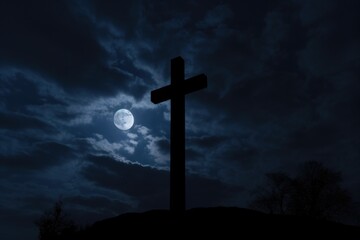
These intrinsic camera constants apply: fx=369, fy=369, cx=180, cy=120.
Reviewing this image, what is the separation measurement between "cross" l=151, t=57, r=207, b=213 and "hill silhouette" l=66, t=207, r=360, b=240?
0.45m

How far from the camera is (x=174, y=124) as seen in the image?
882 centimetres

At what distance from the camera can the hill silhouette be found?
6.86m

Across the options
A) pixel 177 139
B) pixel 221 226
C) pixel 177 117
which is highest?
pixel 177 117

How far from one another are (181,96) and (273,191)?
25.8 meters

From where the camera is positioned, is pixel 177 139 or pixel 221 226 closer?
pixel 221 226

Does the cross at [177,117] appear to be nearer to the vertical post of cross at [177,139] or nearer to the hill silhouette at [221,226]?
the vertical post of cross at [177,139]

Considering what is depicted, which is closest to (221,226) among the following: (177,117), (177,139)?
(177,139)

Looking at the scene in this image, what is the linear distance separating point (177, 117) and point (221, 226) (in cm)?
294

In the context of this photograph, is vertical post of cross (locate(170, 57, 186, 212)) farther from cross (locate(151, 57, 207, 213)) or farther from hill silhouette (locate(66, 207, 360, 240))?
hill silhouette (locate(66, 207, 360, 240))

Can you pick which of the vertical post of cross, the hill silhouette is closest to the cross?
the vertical post of cross

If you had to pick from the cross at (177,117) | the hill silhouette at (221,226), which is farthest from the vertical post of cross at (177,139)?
the hill silhouette at (221,226)

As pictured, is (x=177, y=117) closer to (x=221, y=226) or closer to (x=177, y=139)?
(x=177, y=139)

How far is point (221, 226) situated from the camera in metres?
7.04

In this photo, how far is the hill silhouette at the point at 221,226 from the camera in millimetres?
6863
